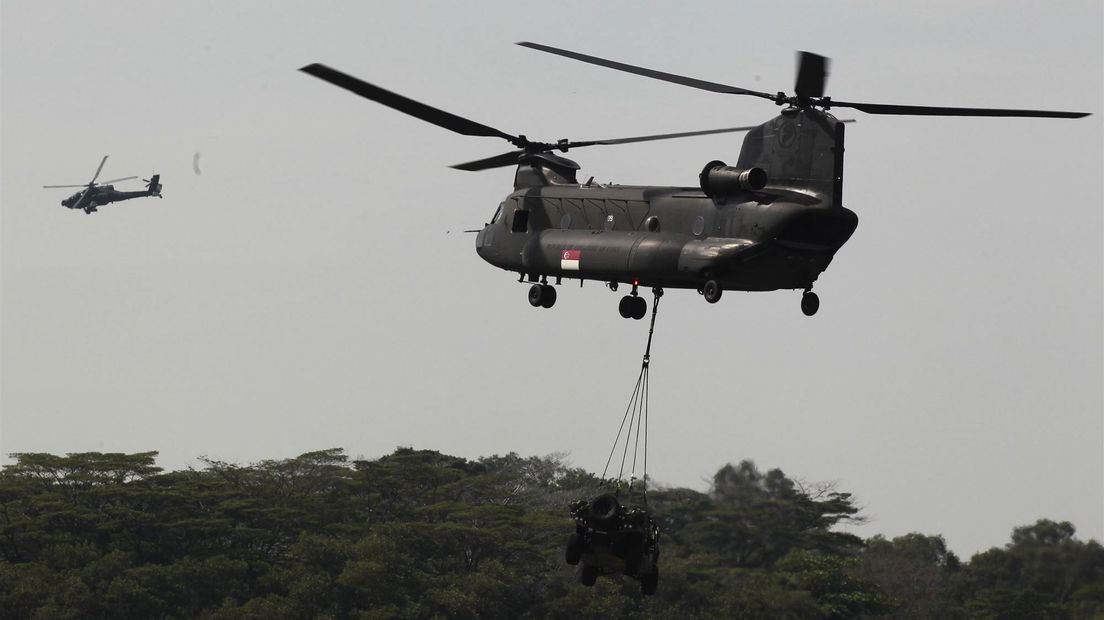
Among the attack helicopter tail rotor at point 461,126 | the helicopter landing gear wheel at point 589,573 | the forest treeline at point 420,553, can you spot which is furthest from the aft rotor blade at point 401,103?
the forest treeline at point 420,553

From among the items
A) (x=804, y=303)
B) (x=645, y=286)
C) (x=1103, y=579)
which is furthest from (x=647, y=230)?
(x=1103, y=579)

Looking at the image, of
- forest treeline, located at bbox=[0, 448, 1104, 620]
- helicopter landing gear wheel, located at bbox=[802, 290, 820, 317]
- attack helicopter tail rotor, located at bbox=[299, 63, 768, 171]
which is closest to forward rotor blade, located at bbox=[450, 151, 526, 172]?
attack helicopter tail rotor, located at bbox=[299, 63, 768, 171]

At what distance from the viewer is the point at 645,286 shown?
35.2 metres

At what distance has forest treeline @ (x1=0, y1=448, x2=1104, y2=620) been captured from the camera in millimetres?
79500

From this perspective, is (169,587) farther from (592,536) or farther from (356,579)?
(592,536)

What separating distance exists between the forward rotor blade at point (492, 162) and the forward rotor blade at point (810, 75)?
8372 mm

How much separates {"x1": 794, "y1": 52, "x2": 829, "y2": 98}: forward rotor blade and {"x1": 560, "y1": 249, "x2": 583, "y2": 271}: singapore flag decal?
5413 mm

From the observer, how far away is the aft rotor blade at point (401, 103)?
33.1 metres

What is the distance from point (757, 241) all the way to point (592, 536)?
242 inches

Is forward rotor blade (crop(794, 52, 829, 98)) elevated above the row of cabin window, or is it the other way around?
forward rotor blade (crop(794, 52, 829, 98))

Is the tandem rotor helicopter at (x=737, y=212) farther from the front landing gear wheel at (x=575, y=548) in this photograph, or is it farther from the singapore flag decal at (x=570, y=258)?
the front landing gear wheel at (x=575, y=548)

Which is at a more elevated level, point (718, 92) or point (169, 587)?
point (718, 92)

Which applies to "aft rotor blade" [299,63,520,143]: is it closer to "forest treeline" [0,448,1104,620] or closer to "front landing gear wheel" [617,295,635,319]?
"front landing gear wheel" [617,295,635,319]

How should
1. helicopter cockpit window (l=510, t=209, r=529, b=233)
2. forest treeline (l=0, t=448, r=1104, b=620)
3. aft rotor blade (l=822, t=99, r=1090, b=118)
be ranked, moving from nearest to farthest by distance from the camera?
aft rotor blade (l=822, t=99, r=1090, b=118)
helicopter cockpit window (l=510, t=209, r=529, b=233)
forest treeline (l=0, t=448, r=1104, b=620)
